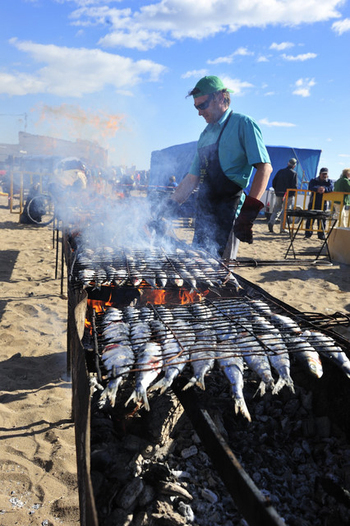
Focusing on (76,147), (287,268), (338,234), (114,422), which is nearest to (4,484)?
(114,422)

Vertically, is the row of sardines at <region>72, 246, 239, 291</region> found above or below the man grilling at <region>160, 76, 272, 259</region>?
below

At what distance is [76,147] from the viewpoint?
96.1 ft

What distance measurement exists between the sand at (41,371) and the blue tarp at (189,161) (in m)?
10.9

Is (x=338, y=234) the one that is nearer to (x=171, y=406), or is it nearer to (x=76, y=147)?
(x=171, y=406)

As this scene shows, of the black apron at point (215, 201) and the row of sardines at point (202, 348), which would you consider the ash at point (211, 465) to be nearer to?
the row of sardines at point (202, 348)

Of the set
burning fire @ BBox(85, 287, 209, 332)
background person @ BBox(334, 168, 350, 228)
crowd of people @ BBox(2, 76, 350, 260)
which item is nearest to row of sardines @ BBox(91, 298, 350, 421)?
burning fire @ BBox(85, 287, 209, 332)

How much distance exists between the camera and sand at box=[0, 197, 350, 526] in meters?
2.39

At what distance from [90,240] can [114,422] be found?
2.54 metres

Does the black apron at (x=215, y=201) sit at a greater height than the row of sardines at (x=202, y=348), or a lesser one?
greater

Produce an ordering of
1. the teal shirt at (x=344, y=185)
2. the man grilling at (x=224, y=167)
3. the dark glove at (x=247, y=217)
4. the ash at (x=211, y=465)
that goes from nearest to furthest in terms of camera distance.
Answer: the ash at (x=211, y=465) < the dark glove at (x=247, y=217) < the man grilling at (x=224, y=167) < the teal shirt at (x=344, y=185)

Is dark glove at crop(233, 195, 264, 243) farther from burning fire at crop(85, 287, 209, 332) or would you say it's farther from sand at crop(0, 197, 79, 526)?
sand at crop(0, 197, 79, 526)

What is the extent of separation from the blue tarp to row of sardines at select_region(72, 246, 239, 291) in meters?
16.1

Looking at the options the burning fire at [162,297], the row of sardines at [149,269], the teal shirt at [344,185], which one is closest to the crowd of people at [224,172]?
the row of sardines at [149,269]

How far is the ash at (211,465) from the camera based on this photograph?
2051mm
